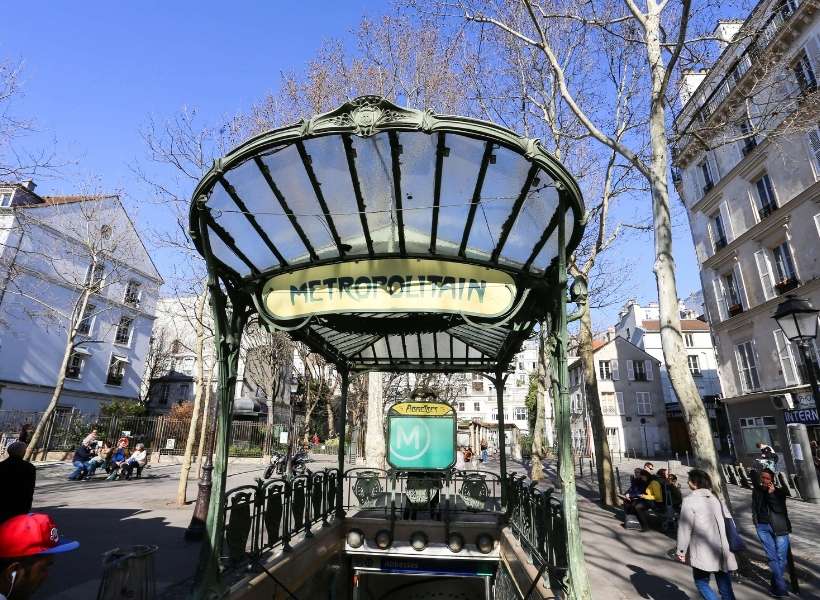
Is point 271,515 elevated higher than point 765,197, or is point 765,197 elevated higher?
point 765,197

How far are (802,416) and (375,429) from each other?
1649 centimetres

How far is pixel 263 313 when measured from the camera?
4996mm

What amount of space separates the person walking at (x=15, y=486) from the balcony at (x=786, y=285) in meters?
23.7

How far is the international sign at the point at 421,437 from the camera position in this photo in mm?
9086

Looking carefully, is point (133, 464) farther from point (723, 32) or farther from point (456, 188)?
point (723, 32)

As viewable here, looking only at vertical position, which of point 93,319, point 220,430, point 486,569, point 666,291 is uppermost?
point 93,319

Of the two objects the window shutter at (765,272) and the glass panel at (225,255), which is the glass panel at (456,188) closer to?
the glass panel at (225,255)

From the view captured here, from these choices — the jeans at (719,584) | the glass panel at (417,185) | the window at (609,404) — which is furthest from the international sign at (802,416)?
the window at (609,404)

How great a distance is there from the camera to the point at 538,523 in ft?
18.9

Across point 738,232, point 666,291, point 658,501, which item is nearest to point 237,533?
point 666,291

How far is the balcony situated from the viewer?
59.3ft

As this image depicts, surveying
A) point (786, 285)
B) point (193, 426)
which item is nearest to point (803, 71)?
point (786, 285)

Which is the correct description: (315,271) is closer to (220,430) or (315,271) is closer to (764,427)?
(220,430)

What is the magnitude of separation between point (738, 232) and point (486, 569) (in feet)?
71.3
